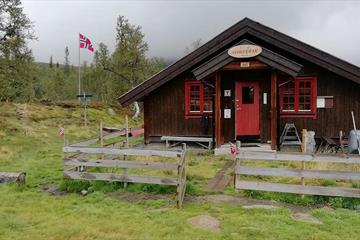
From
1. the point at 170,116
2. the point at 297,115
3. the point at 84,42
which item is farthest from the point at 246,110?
the point at 84,42

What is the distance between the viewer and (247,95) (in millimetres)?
15648

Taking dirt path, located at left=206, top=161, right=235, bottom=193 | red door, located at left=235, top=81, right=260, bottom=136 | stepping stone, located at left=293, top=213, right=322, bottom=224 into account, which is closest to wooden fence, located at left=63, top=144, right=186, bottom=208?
dirt path, located at left=206, top=161, right=235, bottom=193

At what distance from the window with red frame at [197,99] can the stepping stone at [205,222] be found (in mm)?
9563

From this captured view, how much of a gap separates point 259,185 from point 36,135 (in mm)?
16120

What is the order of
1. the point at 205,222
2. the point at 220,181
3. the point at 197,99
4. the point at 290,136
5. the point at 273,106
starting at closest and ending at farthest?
the point at 205,222, the point at 220,181, the point at 273,106, the point at 290,136, the point at 197,99

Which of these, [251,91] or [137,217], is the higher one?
[251,91]

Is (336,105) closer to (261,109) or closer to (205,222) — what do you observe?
(261,109)

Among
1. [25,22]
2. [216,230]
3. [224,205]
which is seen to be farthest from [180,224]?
[25,22]

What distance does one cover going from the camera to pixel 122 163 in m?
8.99

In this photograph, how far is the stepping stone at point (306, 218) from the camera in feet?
21.8

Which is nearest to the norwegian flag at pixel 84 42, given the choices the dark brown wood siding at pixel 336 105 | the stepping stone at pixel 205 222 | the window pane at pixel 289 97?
the window pane at pixel 289 97

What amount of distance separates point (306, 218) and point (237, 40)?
1029 cm

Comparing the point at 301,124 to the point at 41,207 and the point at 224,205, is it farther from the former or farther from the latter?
the point at 41,207

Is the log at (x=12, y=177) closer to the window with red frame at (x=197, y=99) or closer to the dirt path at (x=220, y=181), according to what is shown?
the dirt path at (x=220, y=181)
